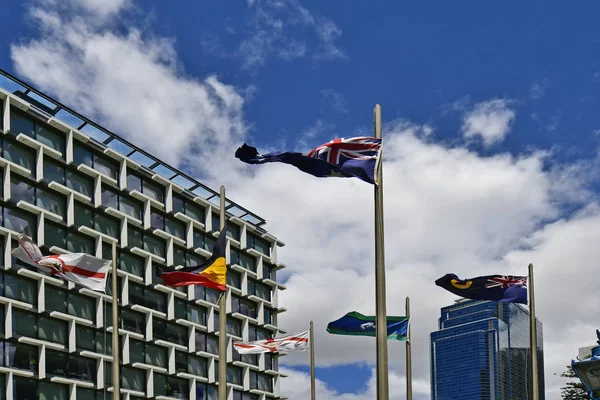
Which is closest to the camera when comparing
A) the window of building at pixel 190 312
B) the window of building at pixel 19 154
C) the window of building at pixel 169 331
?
the window of building at pixel 19 154

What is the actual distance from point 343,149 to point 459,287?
40.4 feet

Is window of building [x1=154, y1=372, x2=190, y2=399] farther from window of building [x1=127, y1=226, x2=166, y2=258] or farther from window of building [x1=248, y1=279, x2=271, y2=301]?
window of building [x1=248, y1=279, x2=271, y2=301]

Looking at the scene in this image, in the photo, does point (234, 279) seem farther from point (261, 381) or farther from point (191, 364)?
point (191, 364)

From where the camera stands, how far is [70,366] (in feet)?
216

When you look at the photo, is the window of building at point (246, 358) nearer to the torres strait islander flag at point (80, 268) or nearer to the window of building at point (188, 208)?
the window of building at point (188, 208)

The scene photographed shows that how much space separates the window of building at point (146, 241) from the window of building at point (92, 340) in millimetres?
8879

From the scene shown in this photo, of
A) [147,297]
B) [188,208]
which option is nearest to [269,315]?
[188,208]

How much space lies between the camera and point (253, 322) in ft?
302

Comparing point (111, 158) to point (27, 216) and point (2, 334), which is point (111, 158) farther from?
point (2, 334)

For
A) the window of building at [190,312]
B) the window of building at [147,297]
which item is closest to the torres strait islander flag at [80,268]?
the window of building at [147,297]

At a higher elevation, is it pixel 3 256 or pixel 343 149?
pixel 3 256

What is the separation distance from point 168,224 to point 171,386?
14.4 m

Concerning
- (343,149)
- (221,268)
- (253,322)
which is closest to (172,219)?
(253,322)

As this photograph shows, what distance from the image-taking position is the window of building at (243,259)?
298 feet
